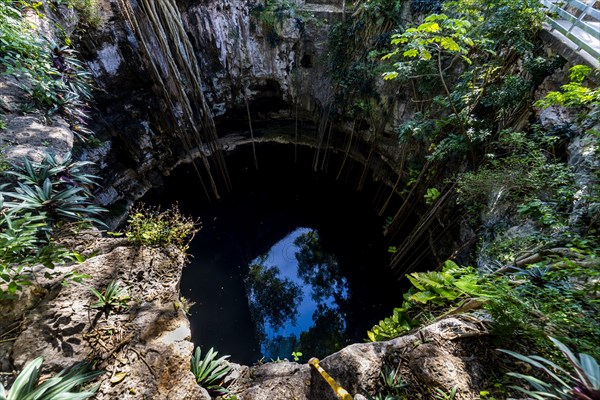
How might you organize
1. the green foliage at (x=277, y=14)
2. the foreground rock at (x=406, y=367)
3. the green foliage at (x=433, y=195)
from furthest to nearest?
the green foliage at (x=277, y=14) < the green foliage at (x=433, y=195) < the foreground rock at (x=406, y=367)

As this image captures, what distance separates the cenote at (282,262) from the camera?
4.85 meters

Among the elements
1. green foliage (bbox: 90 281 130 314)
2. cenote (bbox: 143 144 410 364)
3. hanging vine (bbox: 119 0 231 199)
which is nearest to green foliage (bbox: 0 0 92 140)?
hanging vine (bbox: 119 0 231 199)

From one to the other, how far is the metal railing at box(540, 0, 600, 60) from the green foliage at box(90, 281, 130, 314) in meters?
4.71

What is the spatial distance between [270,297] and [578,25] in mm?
5963

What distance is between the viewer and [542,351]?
160 cm

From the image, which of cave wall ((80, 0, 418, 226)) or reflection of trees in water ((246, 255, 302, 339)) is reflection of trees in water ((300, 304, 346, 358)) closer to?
reflection of trees in water ((246, 255, 302, 339))

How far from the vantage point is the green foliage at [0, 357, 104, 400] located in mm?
1248

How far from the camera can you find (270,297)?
216 inches

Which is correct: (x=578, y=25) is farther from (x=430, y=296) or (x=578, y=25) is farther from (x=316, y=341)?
(x=316, y=341)

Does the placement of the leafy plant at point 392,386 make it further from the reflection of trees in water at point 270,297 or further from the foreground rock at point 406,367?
the reflection of trees in water at point 270,297

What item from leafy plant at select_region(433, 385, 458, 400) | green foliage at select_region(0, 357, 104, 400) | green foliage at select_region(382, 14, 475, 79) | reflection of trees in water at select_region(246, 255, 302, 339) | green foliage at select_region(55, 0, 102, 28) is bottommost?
reflection of trees in water at select_region(246, 255, 302, 339)

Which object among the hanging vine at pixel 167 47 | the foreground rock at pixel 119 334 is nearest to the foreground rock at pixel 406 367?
the foreground rock at pixel 119 334

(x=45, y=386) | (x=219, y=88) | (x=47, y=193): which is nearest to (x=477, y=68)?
(x=47, y=193)

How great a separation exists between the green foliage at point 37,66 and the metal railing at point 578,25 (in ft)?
19.5
